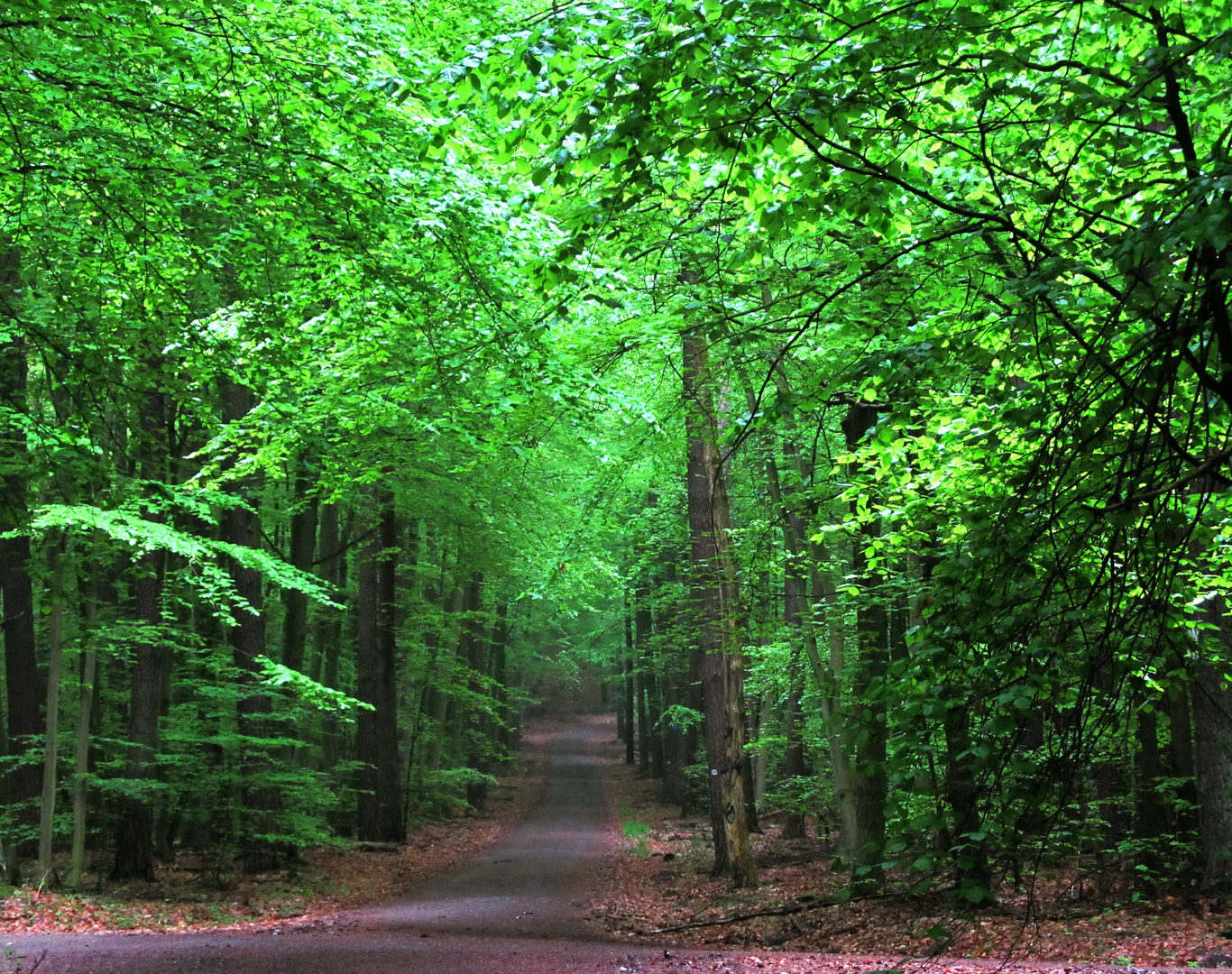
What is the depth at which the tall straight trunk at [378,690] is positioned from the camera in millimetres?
18047

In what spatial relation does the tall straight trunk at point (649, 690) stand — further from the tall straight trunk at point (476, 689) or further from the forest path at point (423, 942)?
the forest path at point (423, 942)

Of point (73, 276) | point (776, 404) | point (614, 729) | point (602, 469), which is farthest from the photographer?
point (614, 729)

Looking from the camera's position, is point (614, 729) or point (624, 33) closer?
point (624, 33)

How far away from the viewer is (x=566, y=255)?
3916 millimetres

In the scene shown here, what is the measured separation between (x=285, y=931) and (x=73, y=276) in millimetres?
7491

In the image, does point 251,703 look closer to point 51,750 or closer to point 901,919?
point 51,750

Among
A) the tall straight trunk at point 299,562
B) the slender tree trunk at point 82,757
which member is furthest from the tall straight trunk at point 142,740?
the tall straight trunk at point 299,562

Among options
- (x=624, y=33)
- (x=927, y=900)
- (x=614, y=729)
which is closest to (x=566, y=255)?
(x=624, y=33)

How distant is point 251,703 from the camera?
47.1 ft

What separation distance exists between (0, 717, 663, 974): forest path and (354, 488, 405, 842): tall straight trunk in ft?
6.94

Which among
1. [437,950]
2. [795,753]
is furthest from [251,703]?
[795,753]

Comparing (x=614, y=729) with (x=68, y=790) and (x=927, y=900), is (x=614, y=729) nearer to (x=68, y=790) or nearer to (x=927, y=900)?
Result: (x=68, y=790)

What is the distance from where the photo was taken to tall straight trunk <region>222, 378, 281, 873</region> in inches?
545

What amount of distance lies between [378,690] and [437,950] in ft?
30.0
